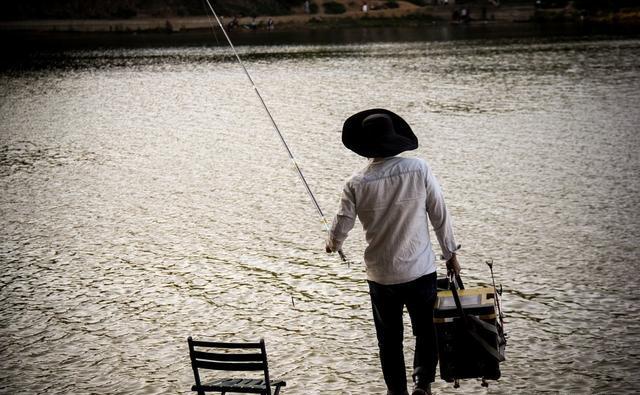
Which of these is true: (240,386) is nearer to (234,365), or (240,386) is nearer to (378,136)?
(234,365)

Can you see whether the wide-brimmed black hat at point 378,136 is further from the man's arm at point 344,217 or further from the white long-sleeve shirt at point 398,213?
the man's arm at point 344,217

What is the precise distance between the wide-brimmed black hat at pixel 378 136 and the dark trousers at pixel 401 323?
0.82 meters

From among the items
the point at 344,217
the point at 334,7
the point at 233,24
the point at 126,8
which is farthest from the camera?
the point at 334,7

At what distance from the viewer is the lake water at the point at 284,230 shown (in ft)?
21.3

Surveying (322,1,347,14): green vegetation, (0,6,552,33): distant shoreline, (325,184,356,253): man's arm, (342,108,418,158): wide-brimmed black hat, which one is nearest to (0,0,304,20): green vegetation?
(0,6,552,33): distant shoreline

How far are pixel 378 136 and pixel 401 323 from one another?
1.21 metres

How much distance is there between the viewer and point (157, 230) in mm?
10648

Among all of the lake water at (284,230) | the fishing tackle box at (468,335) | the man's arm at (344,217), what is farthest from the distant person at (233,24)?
the fishing tackle box at (468,335)

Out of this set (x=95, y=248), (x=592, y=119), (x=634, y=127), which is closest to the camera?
(x=95, y=248)

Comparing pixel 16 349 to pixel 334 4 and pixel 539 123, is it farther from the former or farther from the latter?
pixel 334 4

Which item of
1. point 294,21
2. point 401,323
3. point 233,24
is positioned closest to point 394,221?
point 401,323

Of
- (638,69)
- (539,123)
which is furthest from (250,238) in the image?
(638,69)

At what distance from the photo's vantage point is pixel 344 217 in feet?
15.6

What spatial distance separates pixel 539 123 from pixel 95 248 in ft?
34.8
